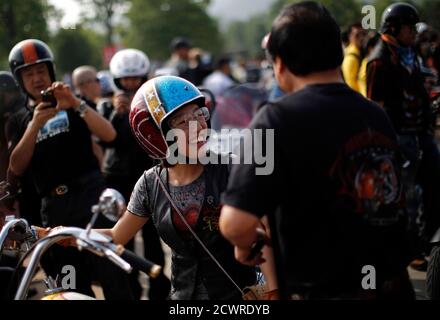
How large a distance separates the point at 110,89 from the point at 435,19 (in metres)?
24.5

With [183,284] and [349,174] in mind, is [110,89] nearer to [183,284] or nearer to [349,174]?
[183,284]

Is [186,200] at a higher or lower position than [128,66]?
lower

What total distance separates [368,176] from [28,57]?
127 inches

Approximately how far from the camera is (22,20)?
58.6ft

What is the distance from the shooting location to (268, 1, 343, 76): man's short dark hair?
2.10 meters

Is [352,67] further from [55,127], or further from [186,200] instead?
[186,200]

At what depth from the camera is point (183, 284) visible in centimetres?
274

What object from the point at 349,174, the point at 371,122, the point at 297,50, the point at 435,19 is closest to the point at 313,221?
the point at 349,174

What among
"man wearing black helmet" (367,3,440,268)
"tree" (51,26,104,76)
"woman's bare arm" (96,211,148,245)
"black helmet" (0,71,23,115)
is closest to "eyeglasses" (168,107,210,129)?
"woman's bare arm" (96,211,148,245)

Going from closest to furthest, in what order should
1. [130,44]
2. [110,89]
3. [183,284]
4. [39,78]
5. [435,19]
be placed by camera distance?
[183,284]
[39,78]
[110,89]
[435,19]
[130,44]

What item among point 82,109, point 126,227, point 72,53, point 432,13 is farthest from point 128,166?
point 72,53

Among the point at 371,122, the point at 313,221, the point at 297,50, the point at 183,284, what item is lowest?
the point at 183,284

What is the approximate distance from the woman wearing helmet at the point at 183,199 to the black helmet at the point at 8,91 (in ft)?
7.82

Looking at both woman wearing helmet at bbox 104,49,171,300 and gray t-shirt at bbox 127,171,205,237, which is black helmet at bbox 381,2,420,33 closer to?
woman wearing helmet at bbox 104,49,171,300
